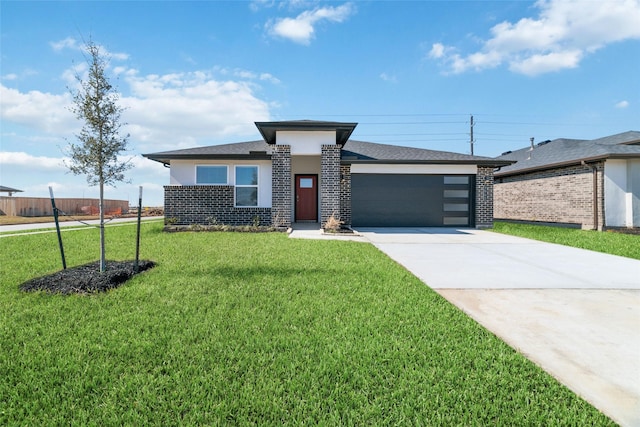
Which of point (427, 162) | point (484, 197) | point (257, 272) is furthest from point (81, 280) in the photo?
point (484, 197)

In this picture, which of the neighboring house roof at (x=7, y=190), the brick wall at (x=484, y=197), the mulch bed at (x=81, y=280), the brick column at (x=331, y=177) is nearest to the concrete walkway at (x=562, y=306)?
the brick column at (x=331, y=177)

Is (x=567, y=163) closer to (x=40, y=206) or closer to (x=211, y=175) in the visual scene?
(x=211, y=175)

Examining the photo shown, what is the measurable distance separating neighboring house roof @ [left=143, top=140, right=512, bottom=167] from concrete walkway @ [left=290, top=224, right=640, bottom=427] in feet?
22.0

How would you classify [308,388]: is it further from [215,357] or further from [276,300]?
[276,300]

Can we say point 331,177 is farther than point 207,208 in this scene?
No

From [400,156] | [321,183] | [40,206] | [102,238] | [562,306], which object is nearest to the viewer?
[562,306]

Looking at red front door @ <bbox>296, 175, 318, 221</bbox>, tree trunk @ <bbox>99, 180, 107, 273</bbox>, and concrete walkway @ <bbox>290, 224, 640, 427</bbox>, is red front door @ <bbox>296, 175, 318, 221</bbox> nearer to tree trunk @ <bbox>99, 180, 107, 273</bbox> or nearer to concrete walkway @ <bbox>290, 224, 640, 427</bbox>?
concrete walkway @ <bbox>290, 224, 640, 427</bbox>

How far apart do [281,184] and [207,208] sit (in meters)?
3.39

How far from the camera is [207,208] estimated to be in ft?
42.9

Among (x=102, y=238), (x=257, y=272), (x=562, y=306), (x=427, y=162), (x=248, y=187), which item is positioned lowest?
(x=562, y=306)

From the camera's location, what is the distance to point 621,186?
13828mm

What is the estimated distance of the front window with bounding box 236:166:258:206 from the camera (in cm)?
1349

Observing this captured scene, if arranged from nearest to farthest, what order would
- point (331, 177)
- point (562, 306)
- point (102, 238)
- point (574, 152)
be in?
point (562, 306) → point (102, 238) → point (331, 177) → point (574, 152)

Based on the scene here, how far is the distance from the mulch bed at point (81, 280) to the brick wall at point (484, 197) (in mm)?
13969
